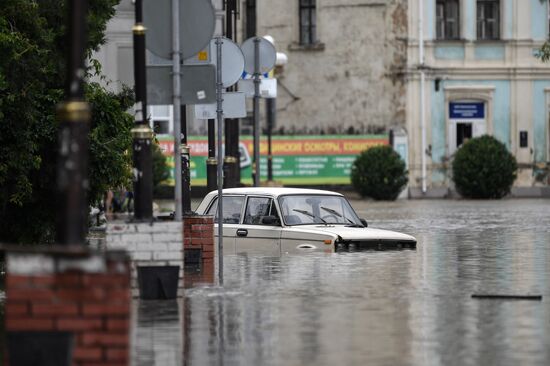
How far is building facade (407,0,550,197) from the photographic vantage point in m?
59.6

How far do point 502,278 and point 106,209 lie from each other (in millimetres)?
26243

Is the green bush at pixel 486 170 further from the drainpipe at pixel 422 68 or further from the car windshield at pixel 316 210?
the car windshield at pixel 316 210

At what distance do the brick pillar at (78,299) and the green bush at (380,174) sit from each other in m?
45.9

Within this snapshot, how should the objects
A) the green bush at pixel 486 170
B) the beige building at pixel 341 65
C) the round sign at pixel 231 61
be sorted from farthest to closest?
the beige building at pixel 341 65, the green bush at pixel 486 170, the round sign at pixel 231 61

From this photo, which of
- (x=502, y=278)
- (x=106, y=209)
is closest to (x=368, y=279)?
(x=502, y=278)

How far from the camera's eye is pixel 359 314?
13.0m

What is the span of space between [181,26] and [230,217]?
7408 millimetres

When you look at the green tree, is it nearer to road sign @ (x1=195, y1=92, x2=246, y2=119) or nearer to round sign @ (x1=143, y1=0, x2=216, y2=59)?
road sign @ (x1=195, y1=92, x2=246, y2=119)

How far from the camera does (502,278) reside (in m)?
16.9

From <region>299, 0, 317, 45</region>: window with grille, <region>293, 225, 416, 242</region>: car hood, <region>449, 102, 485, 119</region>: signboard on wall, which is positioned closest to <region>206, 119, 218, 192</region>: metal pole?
<region>293, 225, 416, 242</region>: car hood

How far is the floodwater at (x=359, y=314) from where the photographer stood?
1062 cm

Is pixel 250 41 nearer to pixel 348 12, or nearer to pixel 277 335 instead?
pixel 277 335

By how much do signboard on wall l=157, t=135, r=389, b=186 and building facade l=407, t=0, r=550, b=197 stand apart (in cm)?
204

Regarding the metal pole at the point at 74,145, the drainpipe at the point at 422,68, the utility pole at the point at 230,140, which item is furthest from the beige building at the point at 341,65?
the metal pole at the point at 74,145
